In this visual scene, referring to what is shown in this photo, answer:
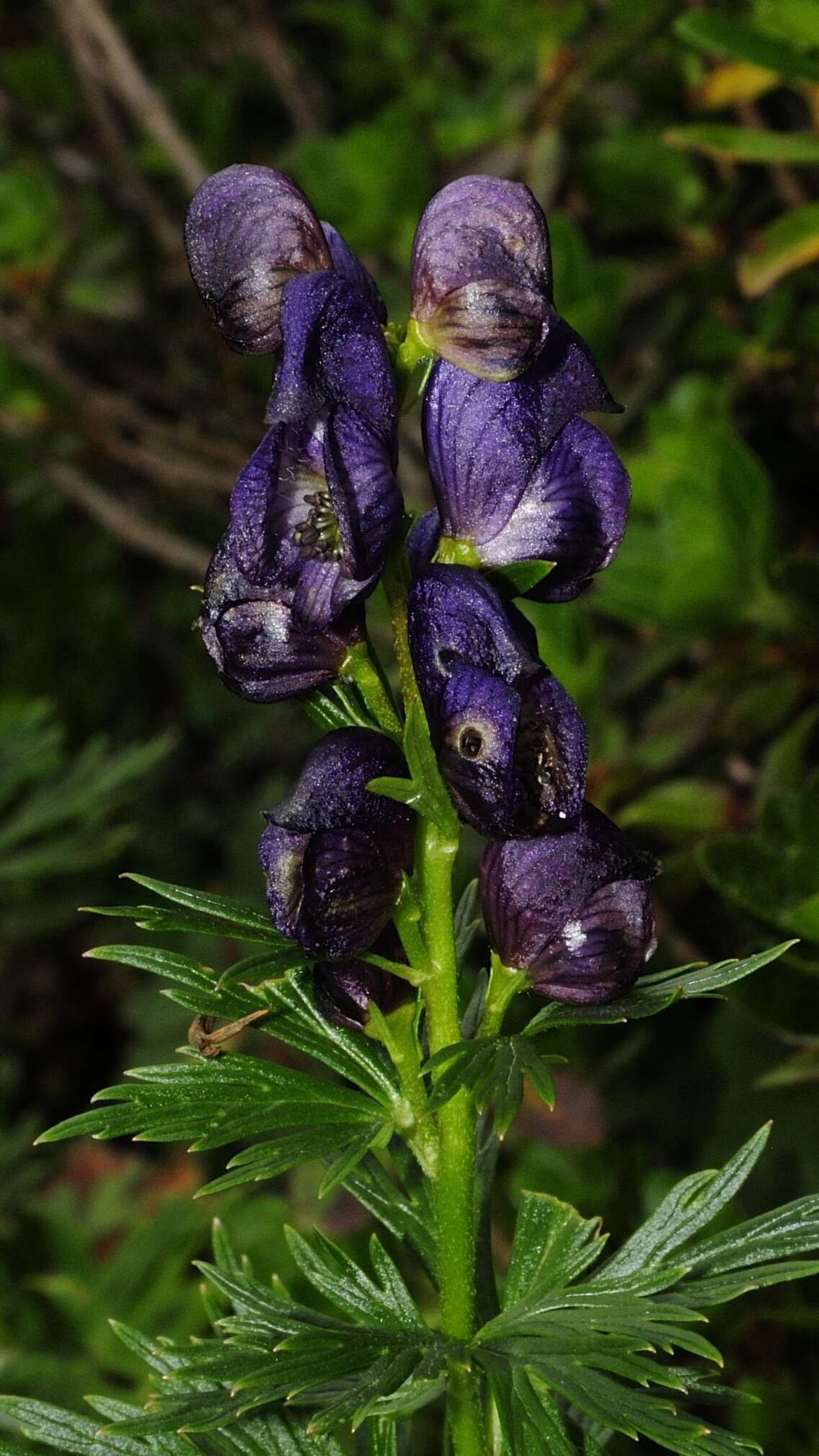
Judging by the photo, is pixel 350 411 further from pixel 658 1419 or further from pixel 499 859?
pixel 658 1419

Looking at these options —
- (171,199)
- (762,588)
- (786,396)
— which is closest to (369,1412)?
(762,588)

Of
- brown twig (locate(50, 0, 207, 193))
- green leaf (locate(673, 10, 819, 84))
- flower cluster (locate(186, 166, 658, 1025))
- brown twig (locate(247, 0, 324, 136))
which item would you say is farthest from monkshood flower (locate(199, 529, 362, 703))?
→ brown twig (locate(247, 0, 324, 136))

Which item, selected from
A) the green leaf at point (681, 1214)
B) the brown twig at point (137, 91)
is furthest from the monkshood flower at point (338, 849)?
the brown twig at point (137, 91)

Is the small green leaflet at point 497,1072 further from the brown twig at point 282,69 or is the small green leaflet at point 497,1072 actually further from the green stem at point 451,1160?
the brown twig at point 282,69

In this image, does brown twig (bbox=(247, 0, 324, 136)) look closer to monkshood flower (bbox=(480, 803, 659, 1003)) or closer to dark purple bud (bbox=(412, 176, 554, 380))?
dark purple bud (bbox=(412, 176, 554, 380))

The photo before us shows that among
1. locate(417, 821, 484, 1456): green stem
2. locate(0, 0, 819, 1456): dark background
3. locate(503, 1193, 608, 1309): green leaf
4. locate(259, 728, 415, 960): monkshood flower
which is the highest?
locate(259, 728, 415, 960): monkshood flower

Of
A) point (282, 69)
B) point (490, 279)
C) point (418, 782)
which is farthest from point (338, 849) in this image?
point (282, 69)
